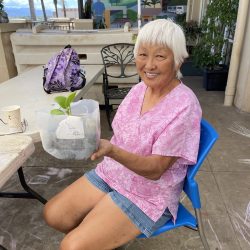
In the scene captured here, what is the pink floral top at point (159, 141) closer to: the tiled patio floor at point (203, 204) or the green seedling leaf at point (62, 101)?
the green seedling leaf at point (62, 101)

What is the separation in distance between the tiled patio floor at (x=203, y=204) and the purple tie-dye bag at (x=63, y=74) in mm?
895

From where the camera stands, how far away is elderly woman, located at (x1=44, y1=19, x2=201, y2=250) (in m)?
1.01

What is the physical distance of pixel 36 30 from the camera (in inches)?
135

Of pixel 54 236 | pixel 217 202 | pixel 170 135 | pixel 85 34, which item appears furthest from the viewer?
pixel 85 34

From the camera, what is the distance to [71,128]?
0.83 m

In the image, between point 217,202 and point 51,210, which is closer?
point 51,210

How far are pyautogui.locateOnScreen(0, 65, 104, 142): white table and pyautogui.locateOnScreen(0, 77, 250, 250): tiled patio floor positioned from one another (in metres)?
0.85

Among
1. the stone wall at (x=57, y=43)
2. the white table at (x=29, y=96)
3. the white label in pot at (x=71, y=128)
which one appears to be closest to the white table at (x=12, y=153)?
the white table at (x=29, y=96)

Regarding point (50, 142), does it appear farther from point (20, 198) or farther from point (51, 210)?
point (20, 198)

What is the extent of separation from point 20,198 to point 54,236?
522 mm

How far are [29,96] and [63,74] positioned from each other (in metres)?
0.28

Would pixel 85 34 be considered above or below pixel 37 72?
above

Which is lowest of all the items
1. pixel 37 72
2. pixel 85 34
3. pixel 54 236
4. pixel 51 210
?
pixel 54 236

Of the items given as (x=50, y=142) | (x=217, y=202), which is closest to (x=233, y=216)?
(x=217, y=202)
